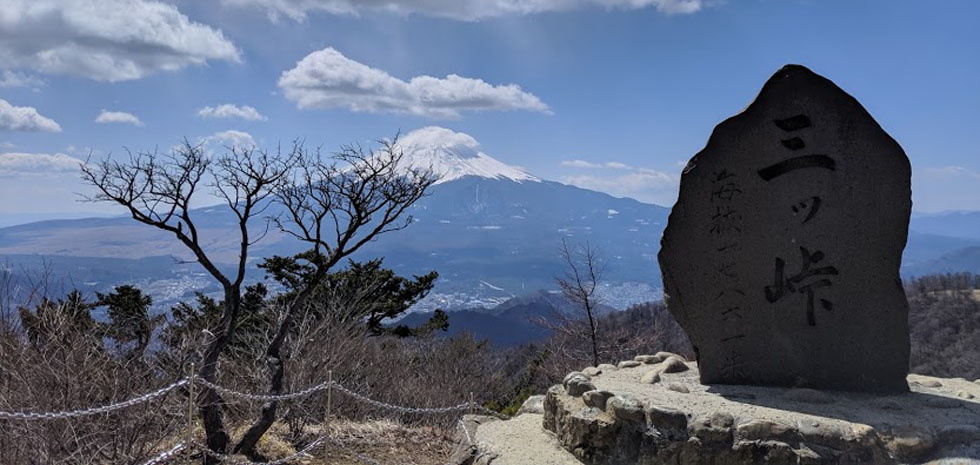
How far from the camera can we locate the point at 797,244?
6.47 m

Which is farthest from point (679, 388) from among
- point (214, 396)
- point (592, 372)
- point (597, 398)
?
point (214, 396)

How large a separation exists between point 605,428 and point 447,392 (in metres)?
7.71

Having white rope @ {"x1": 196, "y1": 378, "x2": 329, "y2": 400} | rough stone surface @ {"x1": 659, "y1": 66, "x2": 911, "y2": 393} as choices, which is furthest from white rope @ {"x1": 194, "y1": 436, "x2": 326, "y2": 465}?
rough stone surface @ {"x1": 659, "y1": 66, "x2": 911, "y2": 393}

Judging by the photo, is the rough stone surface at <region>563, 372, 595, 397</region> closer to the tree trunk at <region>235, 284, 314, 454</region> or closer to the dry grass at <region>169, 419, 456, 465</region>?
the dry grass at <region>169, 419, 456, 465</region>

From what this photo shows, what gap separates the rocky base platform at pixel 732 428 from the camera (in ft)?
16.9

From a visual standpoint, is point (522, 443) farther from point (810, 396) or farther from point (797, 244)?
point (797, 244)

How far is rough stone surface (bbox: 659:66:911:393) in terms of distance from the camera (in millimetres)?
6309

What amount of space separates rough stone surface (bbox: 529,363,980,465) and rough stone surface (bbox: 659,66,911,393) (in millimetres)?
347

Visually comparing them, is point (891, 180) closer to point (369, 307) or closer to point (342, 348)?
point (342, 348)

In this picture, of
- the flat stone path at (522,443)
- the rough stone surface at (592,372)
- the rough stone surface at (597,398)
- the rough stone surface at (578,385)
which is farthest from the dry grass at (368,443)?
the rough stone surface at (597,398)

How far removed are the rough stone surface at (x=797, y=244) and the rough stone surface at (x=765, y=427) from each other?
0.35 metres

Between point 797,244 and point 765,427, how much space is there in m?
2.02

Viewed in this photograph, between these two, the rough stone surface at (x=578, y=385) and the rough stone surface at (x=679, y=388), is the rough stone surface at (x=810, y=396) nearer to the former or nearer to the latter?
the rough stone surface at (x=679, y=388)

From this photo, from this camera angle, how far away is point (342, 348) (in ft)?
37.5
